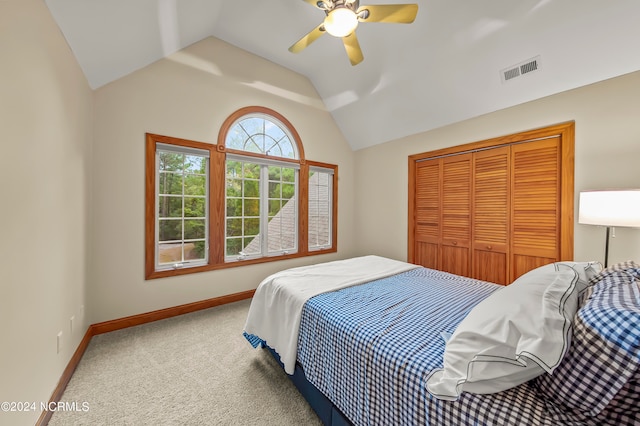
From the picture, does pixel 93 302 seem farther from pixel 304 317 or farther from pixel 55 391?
pixel 304 317

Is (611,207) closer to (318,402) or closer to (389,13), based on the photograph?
(389,13)

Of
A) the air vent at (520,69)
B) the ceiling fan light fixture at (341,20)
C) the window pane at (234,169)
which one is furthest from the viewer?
the window pane at (234,169)

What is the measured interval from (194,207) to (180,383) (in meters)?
1.96

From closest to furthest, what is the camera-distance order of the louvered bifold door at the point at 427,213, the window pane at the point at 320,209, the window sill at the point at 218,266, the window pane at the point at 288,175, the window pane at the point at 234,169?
the window sill at the point at 218,266
the window pane at the point at 234,169
the louvered bifold door at the point at 427,213
the window pane at the point at 288,175
the window pane at the point at 320,209

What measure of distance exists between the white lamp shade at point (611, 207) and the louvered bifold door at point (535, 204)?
596 millimetres

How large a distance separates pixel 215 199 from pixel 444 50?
10.7ft

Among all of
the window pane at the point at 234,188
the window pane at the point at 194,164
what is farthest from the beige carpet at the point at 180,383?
the window pane at the point at 194,164

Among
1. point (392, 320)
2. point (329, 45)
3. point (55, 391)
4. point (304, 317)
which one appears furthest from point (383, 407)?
point (329, 45)

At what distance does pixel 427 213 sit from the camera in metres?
3.78

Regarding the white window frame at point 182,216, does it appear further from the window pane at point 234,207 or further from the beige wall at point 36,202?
the beige wall at point 36,202

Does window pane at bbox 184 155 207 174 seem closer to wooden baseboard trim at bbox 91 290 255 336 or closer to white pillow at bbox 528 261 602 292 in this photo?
wooden baseboard trim at bbox 91 290 255 336

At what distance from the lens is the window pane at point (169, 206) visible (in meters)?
2.94

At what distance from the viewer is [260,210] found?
3701 mm

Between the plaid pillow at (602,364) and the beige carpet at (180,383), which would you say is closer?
the plaid pillow at (602,364)
